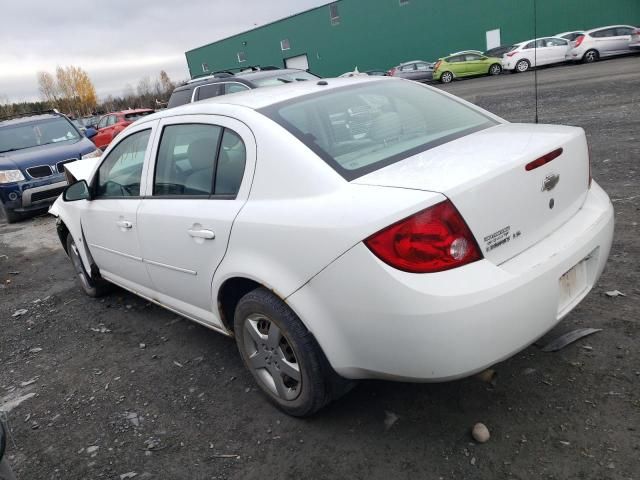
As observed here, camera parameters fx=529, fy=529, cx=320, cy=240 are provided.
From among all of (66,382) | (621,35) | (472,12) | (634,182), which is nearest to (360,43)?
(472,12)

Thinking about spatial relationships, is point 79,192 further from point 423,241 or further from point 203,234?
point 423,241

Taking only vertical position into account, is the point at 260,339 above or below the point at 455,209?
below

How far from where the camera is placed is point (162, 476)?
2.58 m

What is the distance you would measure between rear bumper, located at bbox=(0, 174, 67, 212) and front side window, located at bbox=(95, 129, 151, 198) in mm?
5990

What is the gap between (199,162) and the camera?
3.08m

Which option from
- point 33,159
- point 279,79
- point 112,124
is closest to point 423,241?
point 279,79

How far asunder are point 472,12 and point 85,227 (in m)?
36.4

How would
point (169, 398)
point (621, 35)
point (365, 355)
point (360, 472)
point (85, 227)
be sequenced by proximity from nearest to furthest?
point (365, 355), point (360, 472), point (169, 398), point (85, 227), point (621, 35)

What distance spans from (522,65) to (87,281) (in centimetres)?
2572

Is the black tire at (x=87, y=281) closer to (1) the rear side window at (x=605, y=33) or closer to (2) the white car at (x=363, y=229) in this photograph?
(2) the white car at (x=363, y=229)

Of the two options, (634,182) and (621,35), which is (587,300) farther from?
(621,35)

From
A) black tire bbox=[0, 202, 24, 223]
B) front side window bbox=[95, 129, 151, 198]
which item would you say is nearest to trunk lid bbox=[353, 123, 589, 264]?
front side window bbox=[95, 129, 151, 198]

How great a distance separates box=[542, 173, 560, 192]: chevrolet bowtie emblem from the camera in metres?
2.42

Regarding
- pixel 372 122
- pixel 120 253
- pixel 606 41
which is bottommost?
pixel 606 41
